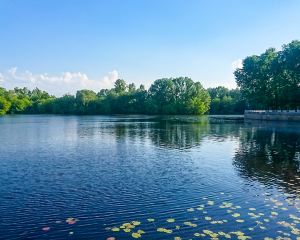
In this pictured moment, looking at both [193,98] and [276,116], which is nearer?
[276,116]

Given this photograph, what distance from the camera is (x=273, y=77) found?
339 ft

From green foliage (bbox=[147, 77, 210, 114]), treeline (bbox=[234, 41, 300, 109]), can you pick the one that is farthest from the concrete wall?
green foliage (bbox=[147, 77, 210, 114])

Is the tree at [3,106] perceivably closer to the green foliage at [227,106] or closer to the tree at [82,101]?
the tree at [82,101]

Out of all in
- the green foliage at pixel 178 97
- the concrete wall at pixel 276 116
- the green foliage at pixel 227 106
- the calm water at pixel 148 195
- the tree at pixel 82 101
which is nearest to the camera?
the calm water at pixel 148 195

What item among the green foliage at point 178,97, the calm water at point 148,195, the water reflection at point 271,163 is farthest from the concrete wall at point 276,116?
the green foliage at point 178,97

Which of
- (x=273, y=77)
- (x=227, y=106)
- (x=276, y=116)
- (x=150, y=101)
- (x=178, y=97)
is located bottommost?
(x=276, y=116)

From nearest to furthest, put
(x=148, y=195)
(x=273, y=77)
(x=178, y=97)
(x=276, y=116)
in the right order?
1. (x=148, y=195)
2. (x=276, y=116)
3. (x=273, y=77)
4. (x=178, y=97)

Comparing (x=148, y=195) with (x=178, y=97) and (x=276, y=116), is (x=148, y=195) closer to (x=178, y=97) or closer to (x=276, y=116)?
(x=276, y=116)

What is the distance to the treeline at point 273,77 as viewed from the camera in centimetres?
9281

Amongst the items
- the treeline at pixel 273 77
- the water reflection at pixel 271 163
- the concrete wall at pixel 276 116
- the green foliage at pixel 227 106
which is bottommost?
the water reflection at pixel 271 163

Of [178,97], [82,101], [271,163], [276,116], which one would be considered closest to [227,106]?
[178,97]

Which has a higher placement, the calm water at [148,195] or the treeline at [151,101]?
the treeline at [151,101]

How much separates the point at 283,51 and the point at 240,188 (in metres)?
87.5

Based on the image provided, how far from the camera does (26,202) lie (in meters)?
16.0
